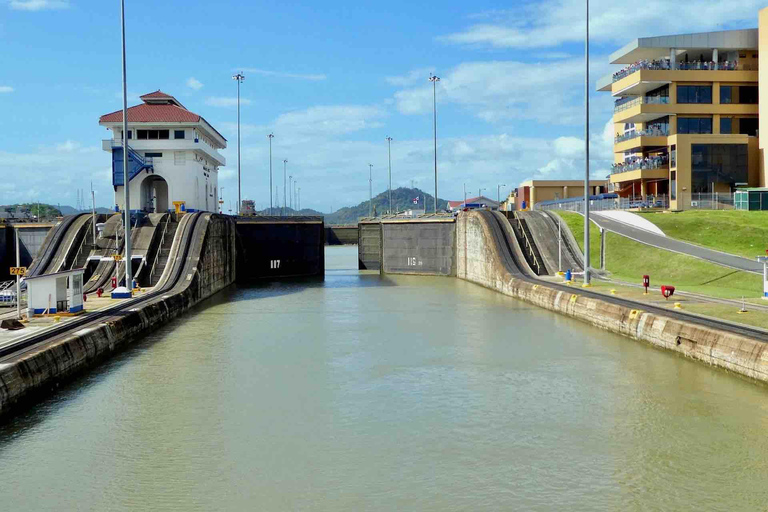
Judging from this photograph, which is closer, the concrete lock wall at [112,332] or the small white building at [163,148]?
the concrete lock wall at [112,332]

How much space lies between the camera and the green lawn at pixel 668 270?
121 ft

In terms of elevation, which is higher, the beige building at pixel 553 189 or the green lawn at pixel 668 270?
the beige building at pixel 553 189

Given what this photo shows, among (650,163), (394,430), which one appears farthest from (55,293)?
(650,163)

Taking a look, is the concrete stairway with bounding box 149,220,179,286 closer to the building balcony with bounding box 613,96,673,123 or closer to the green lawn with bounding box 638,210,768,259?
the green lawn with bounding box 638,210,768,259

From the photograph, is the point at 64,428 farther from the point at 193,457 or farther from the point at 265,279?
the point at 265,279

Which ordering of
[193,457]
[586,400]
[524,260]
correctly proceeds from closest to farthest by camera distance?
[193,457]
[586,400]
[524,260]

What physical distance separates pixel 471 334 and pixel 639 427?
14927 mm

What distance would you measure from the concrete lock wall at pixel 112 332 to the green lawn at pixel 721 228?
107 feet

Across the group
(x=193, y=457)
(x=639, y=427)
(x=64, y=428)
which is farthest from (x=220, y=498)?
(x=639, y=427)

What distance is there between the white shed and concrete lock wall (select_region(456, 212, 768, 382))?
23.0 meters

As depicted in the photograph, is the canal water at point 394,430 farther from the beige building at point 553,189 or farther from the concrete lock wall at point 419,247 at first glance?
the beige building at point 553,189

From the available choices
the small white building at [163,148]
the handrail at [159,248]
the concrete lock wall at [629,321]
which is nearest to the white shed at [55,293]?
the handrail at [159,248]

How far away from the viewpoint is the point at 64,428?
62.4ft

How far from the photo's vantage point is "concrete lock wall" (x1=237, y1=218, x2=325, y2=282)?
224ft
